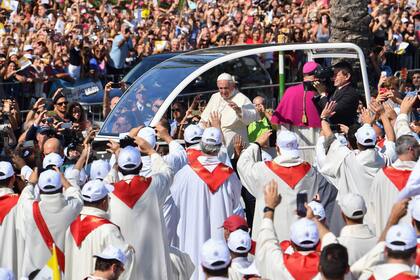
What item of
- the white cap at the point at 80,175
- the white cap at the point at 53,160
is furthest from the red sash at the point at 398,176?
the white cap at the point at 53,160

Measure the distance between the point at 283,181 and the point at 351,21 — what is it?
379 inches

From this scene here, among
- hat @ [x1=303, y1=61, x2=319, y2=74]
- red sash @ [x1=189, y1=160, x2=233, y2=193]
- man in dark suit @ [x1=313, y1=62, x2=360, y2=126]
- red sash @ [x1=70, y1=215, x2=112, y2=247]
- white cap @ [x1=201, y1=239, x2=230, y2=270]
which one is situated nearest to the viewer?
white cap @ [x1=201, y1=239, x2=230, y2=270]

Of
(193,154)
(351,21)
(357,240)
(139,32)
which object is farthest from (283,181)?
(139,32)

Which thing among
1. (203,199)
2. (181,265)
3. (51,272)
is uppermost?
(203,199)

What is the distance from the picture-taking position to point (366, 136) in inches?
515

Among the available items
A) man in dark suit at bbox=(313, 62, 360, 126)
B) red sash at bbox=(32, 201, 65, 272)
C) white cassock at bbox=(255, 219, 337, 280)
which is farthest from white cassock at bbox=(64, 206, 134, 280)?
man in dark suit at bbox=(313, 62, 360, 126)

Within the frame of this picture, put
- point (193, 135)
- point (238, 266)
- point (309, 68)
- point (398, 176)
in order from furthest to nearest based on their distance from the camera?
point (309, 68)
point (193, 135)
point (398, 176)
point (238, 266)

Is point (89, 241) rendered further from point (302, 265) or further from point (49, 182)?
point (302, 265)

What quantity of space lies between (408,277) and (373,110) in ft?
17.7

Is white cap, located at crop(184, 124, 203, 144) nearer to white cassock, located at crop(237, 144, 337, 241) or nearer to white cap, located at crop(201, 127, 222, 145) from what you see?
white cap, located at crop(201, 127, 222, 145)

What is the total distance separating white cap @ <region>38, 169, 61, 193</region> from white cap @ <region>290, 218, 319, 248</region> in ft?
8.80

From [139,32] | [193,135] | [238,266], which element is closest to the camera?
[238,266]

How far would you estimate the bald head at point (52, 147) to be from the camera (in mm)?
14258

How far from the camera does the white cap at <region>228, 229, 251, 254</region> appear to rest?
1062 centimetres
